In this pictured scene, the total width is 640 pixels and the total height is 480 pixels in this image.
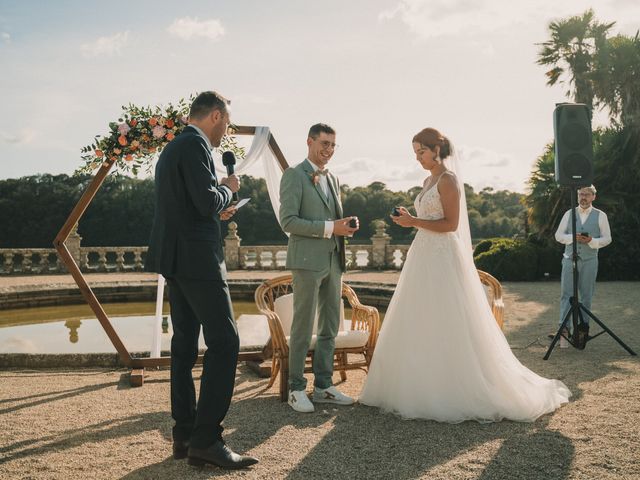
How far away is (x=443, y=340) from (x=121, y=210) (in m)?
35.2

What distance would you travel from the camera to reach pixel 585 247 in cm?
684

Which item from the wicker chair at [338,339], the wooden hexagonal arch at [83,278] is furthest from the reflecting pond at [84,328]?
the wicker chair at [338,339]

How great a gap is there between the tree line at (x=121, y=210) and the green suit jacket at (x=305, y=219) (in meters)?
28.7

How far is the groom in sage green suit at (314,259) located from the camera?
168 inches

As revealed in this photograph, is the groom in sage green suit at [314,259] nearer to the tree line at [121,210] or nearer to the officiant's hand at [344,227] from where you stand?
the officiant's hand at [344,227]

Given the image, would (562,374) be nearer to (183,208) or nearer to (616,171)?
(183,208)

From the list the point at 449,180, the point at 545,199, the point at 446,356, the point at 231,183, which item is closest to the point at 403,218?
the point at 449,180

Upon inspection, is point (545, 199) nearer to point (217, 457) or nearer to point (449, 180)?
point (449, 180)

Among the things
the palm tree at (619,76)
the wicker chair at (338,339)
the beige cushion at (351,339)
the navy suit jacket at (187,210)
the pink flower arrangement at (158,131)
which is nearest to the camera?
the navy suit jacket at (187,210)

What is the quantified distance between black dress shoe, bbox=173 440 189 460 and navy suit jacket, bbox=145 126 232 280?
935mm

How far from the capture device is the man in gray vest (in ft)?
22.2

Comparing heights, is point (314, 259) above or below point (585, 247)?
below

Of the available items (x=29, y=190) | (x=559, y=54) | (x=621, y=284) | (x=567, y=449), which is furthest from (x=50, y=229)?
(x=567, y=449)

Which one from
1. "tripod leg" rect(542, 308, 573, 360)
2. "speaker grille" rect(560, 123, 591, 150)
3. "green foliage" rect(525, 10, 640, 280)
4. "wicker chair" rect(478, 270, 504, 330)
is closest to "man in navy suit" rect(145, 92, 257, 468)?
"wicker chair" rect(478, 270, 504, 330)
